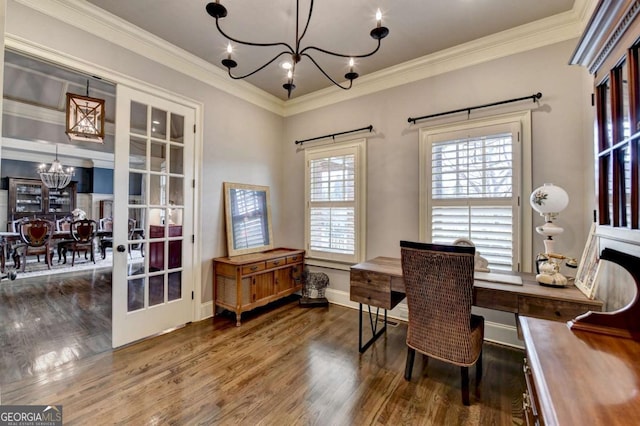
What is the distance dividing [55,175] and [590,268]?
1047 centimetres

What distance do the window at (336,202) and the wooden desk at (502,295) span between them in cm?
93

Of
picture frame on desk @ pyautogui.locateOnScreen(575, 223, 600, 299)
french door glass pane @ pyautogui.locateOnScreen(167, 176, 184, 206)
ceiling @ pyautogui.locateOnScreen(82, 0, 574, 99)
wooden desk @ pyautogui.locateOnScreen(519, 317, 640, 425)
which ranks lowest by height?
wooden desk @ pyautogui.locateOnScreen(519, 317, 640, 425)

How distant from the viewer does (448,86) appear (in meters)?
3.05

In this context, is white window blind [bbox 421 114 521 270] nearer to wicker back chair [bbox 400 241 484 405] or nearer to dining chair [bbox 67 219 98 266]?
wicker back chair [bbox 400 241 484 405]

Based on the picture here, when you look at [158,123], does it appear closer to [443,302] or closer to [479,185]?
[443,302]

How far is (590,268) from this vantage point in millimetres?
1755

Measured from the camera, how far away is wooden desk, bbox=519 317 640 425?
680mm

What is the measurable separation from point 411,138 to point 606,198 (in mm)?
2124

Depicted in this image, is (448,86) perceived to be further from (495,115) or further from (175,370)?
(175,370)

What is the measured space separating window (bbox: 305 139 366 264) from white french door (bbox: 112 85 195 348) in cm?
162

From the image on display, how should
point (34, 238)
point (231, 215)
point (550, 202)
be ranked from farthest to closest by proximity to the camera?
point (34, 238) < point (231, 215) < point (550, 202)

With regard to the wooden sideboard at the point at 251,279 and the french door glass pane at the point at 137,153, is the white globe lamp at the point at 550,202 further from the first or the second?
the french door glass pane at the point at 137,153

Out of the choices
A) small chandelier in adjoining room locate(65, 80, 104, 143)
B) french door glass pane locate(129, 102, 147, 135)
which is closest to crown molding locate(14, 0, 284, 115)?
french door glass pane locate(129, 102, 147, 135)

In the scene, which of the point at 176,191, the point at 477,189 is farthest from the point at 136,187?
the point at 477,189
